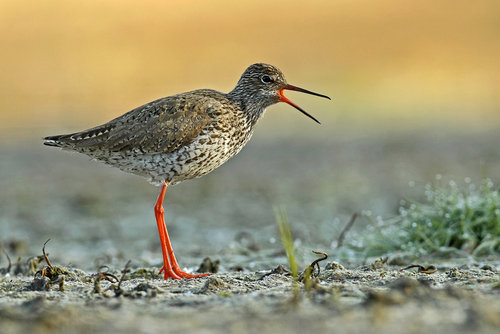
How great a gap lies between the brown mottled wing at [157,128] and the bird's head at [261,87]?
47cm

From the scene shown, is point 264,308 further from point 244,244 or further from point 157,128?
point 244,244

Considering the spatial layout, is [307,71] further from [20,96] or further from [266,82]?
[266,82]

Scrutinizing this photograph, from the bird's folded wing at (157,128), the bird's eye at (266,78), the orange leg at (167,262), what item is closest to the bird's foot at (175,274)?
the orange leg at (167,262)

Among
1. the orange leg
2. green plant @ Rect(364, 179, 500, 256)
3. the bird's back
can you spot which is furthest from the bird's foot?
green plant @ Rect(364, 179, 500, 256)

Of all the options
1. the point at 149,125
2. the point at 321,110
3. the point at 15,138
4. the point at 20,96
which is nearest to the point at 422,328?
the point at 149,125

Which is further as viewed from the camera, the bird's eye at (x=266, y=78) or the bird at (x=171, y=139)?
the bird's eye at (x=266, y=78)

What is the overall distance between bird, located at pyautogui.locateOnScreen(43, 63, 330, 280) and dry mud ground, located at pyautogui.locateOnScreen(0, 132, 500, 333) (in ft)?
Result: 2.66

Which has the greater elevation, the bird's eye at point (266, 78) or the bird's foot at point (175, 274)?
the bird's eye at point (266, 78)

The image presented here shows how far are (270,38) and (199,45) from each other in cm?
254

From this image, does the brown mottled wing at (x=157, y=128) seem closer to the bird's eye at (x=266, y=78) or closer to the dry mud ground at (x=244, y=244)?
the bird's eye at (x=266, y=78)

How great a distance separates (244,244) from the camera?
306 inches

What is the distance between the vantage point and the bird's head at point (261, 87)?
6.66m

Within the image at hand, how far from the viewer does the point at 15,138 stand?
1562 cm

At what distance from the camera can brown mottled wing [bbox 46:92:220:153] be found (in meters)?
5.99
